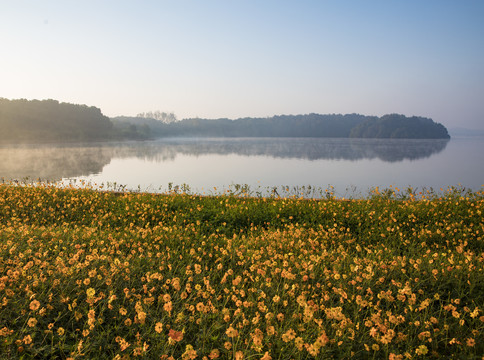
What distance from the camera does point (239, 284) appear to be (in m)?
4.17

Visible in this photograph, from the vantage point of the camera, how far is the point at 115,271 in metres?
3.88

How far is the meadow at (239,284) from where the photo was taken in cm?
292

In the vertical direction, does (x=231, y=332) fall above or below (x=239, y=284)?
above

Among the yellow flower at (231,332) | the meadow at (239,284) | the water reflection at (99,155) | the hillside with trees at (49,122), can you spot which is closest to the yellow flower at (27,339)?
the meadow at (239,284)

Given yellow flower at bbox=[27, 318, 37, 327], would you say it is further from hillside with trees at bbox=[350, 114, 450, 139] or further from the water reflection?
hillside with trees at bbox=[350, 114, 450, 139]

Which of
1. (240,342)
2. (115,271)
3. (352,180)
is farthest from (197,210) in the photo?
(352,180)

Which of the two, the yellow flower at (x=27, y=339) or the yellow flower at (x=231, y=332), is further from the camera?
the yellow flower at (x=27, y=339)

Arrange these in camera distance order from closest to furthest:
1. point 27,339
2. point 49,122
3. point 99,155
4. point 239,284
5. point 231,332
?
point 231,332, point 27,339, point 239,284, point 99,155, point 49,122

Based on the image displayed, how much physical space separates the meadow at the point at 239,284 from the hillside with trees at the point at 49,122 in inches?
3033

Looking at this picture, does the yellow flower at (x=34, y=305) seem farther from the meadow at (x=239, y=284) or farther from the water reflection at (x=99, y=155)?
the water reflection at (x=99, y=155)

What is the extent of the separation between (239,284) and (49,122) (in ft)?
306

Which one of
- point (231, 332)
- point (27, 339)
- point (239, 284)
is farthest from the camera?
point (239, 284)

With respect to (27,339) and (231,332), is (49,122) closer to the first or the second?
(27,339)

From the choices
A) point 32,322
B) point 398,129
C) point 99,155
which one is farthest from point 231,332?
point 398,129
